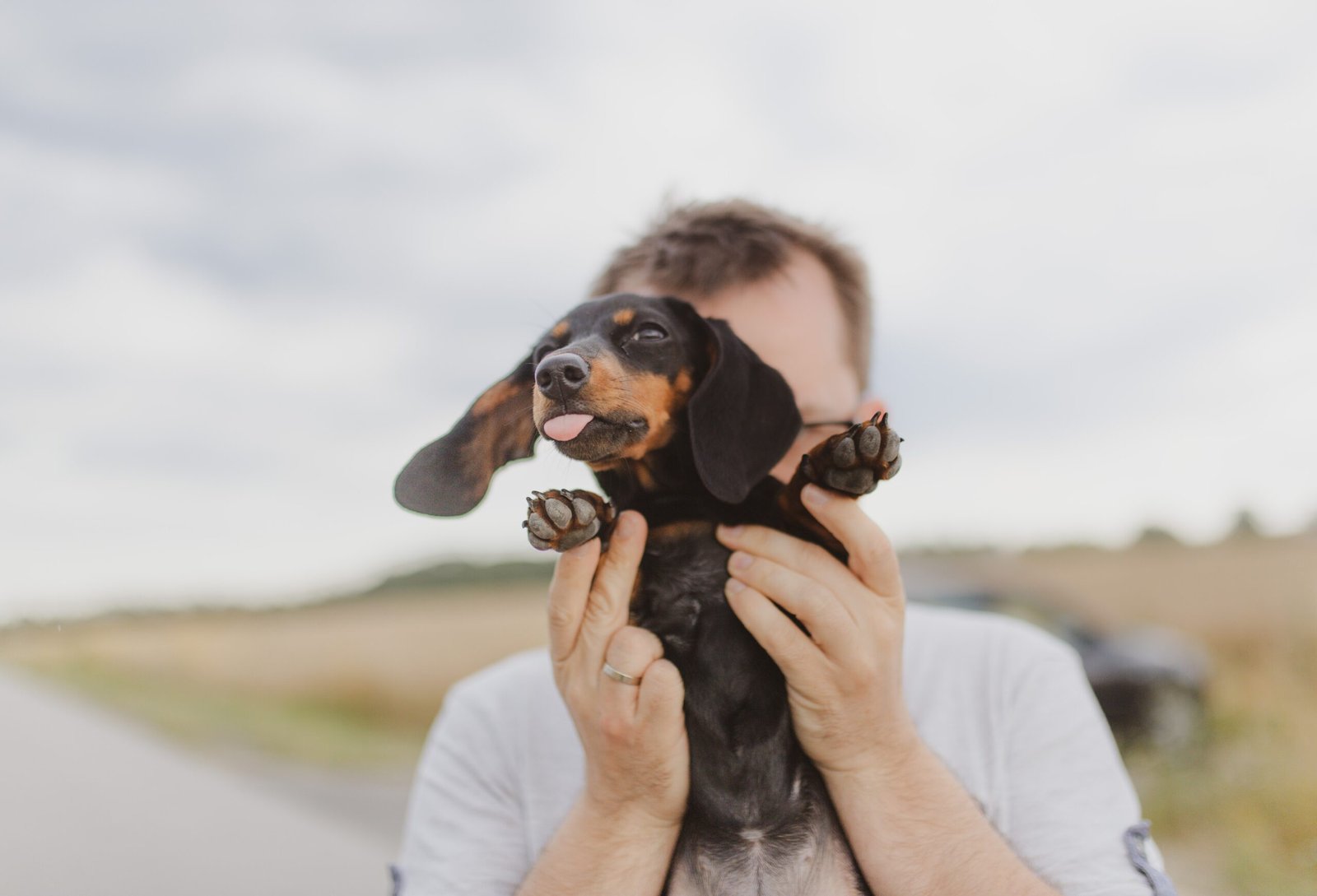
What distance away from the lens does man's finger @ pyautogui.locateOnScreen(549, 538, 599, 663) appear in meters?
2.18

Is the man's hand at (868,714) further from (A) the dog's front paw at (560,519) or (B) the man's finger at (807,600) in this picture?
(A) the dog's front paw at (560,519)

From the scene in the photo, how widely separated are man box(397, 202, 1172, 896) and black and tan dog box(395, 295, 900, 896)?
0.07m

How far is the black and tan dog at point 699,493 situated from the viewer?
2172 mm

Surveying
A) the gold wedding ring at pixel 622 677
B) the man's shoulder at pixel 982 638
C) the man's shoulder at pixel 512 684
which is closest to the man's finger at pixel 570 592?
the gold wedding ring at pixel 622 677

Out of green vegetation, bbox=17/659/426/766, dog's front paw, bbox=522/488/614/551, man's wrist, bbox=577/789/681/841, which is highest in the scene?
dog's front paw, bbox=522/488/614/551

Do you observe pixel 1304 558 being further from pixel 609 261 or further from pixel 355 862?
pixel 609 261

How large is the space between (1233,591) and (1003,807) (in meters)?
10.9

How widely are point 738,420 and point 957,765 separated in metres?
0.96

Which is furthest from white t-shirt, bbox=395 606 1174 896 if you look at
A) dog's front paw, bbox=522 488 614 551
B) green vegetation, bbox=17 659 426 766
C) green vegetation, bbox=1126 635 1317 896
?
green vegetation, bbox=17 659 426 766

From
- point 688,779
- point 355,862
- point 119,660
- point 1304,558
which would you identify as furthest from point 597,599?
point 119,660

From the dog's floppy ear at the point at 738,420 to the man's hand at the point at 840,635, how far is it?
19 cm

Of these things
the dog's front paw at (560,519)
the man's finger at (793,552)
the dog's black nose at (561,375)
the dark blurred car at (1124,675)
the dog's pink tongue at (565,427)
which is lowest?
the dark blurred car at (1124,675)

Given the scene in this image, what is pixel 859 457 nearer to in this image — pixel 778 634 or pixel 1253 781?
pixel 778 634

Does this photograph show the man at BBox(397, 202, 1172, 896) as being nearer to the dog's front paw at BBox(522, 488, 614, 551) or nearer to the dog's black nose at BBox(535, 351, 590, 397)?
the dog's front paw at BBox(522, 488, 614, 551)
